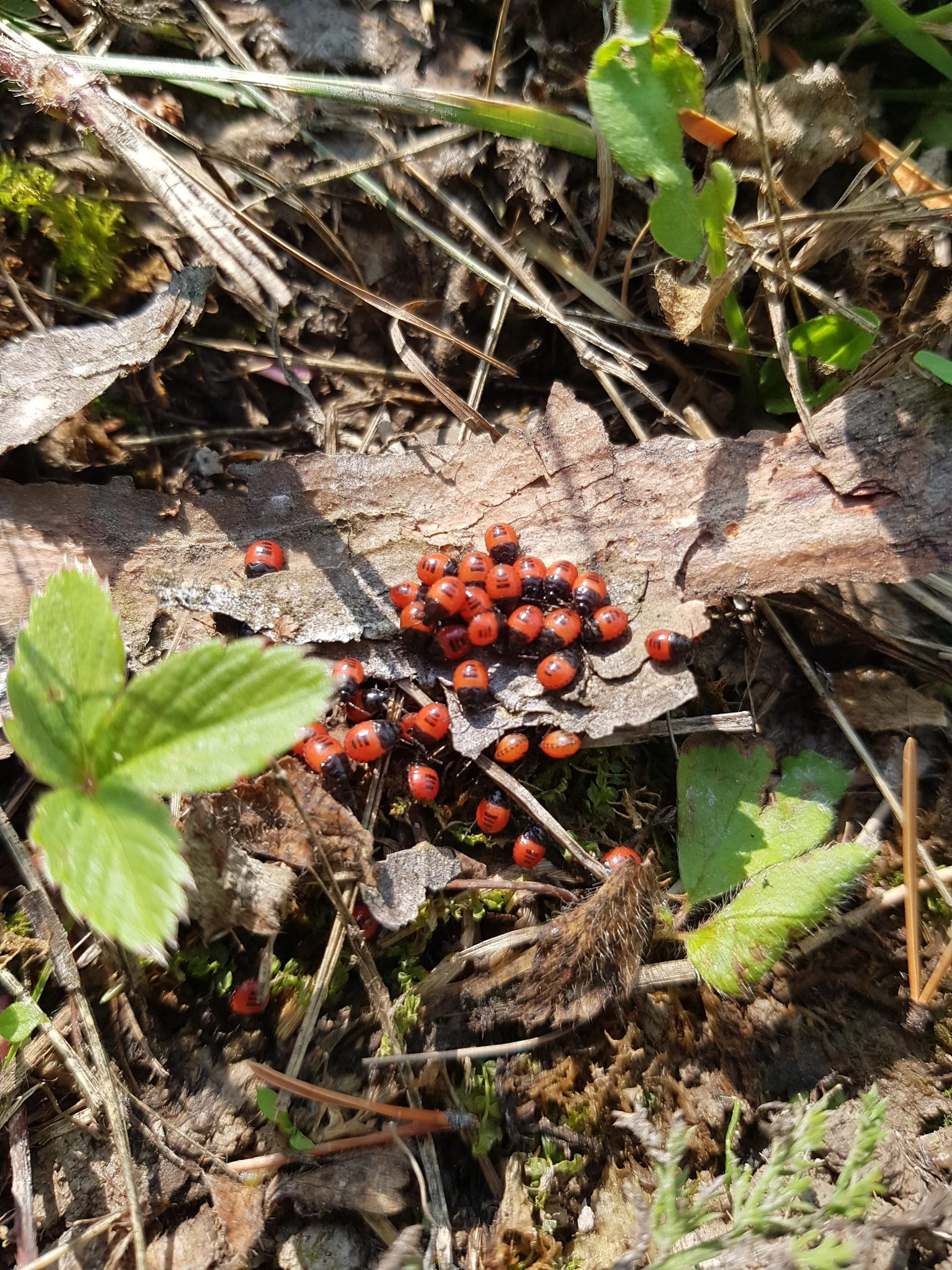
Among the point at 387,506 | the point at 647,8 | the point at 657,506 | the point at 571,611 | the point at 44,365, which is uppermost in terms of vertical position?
the point at 647,8

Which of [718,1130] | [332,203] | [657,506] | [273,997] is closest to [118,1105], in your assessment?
[273,997]

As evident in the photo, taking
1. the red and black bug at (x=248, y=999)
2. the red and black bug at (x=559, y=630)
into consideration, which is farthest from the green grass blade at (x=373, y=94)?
the red and black bug at (x=248, y=999)

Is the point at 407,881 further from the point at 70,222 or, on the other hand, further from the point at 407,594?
the point at 70,222

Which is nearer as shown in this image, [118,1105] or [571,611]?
[118,1105]

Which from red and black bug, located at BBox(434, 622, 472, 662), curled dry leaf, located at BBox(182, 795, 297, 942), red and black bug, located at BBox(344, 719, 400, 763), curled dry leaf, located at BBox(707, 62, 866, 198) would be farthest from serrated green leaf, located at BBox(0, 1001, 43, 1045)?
curled dry leaf, located at BBox(707, 62, 866, 198)

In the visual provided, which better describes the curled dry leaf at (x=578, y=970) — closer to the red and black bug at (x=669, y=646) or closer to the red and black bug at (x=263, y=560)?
the red and black bug at (x=669, y=646)

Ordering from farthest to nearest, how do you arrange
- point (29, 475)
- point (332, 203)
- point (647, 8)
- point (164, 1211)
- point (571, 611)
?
1. point (332, 203)
2. point (29, 475)
3. point (571, 611)
4. point (647, 8)
5. point (164, 1211)

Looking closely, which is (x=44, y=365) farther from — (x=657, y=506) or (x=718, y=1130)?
(x=718, y=1130)

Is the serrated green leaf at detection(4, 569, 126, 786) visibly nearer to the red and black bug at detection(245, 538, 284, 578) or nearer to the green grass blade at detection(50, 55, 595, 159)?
the red and black bug at detection(245, 538, 284, 578)

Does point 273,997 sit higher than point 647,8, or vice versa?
point 647,8

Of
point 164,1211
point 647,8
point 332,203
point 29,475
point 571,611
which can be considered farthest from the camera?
point 332,203
